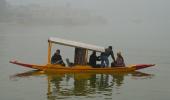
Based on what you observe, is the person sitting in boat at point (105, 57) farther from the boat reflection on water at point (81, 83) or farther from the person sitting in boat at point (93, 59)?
the boat reflection on water at point (81, 83)

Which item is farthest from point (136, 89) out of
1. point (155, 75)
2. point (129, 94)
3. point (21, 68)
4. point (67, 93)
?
point (21, 68)

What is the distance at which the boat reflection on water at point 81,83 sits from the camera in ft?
93.2

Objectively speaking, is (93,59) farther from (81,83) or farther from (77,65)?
(81,83)

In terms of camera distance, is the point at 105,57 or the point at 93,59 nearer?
the point at 93,59

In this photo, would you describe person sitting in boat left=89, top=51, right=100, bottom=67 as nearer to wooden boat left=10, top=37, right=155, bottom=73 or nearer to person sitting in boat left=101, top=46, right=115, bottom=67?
wooden boat left=10, top=37, right=155, bottom=73

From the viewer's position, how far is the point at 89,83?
3231cm

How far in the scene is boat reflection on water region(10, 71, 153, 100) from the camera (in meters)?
28.4

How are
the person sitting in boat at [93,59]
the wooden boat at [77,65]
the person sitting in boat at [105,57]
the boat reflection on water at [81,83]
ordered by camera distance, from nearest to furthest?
the boat reflection on water at [81,83] → the wooden boat at [77,65] → the person sitting in boat at [93,59] → the person sitting in boat at [105,57]

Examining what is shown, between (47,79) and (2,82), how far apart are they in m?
3.37

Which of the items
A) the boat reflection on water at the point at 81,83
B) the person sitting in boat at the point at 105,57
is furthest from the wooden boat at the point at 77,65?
the person sitting in boat at the point at 105,57

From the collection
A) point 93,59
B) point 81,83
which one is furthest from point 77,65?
point 81,83

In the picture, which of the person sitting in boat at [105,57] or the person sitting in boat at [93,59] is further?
the person sitting in boat at [105,57]

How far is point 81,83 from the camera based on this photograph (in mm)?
32094

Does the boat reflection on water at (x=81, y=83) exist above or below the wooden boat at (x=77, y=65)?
below
